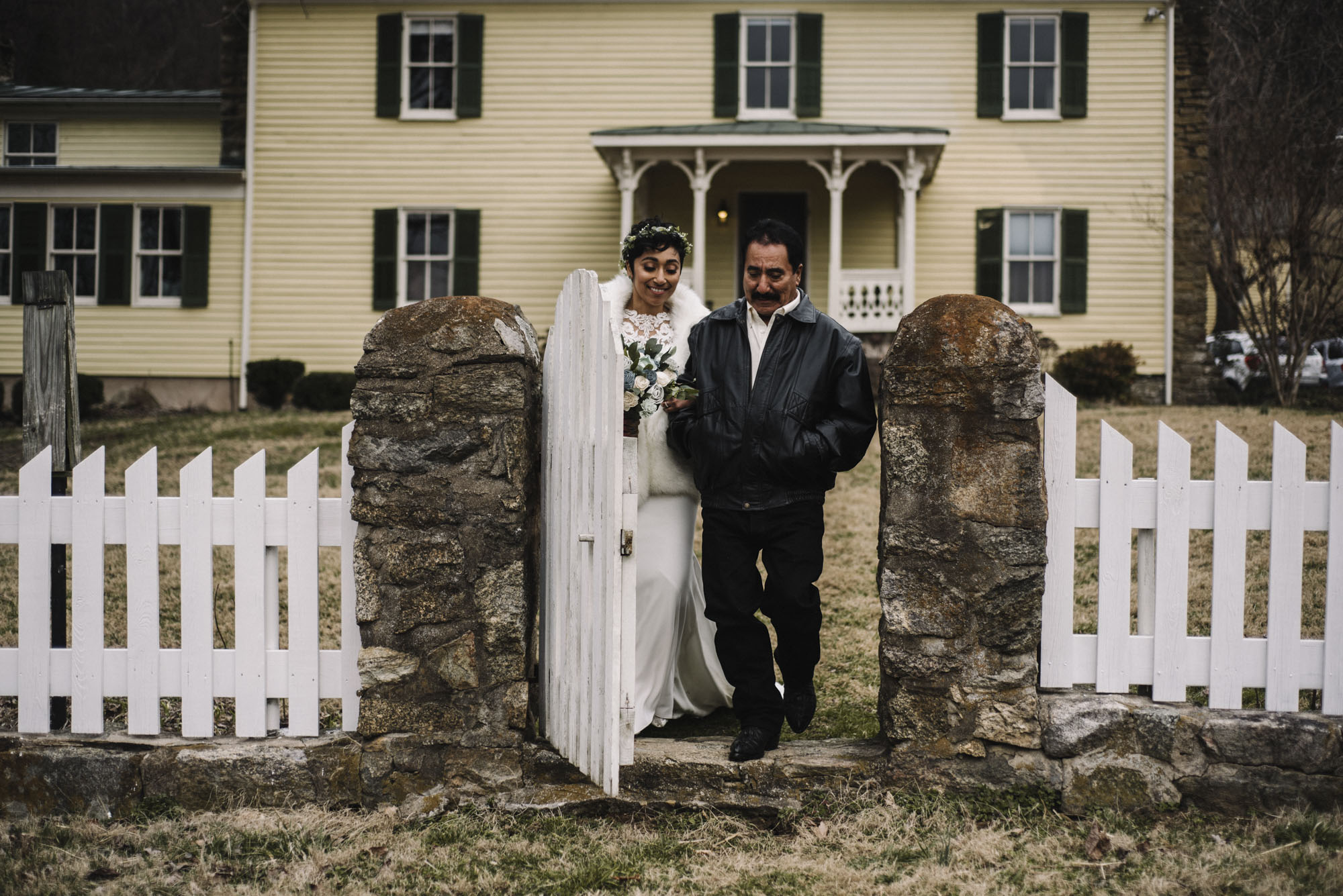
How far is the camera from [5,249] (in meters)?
16.2

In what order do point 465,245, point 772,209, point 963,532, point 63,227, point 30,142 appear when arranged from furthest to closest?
point 30,142
point 772,209
point 63,227
point 465,245
point 963,532

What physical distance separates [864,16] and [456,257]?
22.0 feet

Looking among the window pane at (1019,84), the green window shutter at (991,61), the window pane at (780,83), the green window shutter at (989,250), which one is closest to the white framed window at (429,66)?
the window pane at (780,83)

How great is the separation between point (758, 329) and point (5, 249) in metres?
16.3

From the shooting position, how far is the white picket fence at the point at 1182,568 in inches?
130

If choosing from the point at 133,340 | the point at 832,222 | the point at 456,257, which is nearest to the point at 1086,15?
the point at 832,222

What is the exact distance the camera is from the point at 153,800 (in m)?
3.39

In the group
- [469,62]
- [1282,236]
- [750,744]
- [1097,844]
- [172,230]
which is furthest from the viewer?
[172,230]

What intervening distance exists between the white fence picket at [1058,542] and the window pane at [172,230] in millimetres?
15612

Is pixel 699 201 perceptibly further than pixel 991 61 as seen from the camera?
No

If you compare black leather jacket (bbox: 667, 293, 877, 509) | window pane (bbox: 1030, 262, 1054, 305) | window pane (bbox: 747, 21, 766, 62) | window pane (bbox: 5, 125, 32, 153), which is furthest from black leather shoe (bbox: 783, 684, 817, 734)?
window pane (bbox: 5, 125, 32, 153)

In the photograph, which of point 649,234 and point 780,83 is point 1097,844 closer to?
point 649,234

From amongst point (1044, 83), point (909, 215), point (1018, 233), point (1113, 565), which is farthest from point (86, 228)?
→ point (1113, 565)

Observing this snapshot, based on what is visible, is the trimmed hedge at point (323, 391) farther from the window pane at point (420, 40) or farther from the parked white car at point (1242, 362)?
the parked white car at point (1242, 362)
